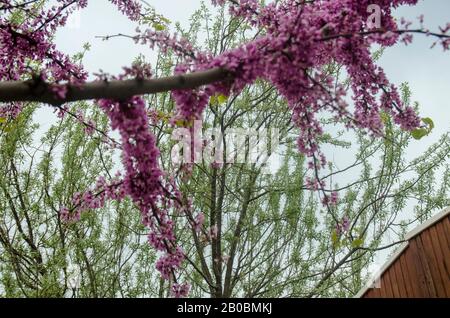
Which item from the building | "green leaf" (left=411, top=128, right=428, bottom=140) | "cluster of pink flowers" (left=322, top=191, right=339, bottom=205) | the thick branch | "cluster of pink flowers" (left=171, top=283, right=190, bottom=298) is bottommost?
"cluster of pink flowers" (left=171, top=283, right=190, bottom=298)

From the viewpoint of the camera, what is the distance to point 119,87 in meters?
1.88

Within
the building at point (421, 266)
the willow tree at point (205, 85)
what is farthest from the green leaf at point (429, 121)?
the building at point (421, 266)

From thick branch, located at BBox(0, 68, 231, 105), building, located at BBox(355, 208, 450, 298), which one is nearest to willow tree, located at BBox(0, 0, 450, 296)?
thick branch, located at BBox(0, 68, 231, 105)

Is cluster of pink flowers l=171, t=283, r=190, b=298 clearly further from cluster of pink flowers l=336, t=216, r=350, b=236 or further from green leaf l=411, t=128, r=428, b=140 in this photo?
green leaf l=411, t=128, r=428, b=140

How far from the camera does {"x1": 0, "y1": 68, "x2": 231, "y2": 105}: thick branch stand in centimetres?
185

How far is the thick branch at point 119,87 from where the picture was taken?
6.08 feet

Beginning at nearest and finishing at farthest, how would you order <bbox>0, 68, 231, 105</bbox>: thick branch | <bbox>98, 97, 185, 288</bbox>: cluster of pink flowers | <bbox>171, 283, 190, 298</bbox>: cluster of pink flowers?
<bbox>0, 68, 231, 105</bbox>: thick branch < <bbox>98, 97, 185, 288</bbox>: cluster of pink flowers < <bbox>171, 283, 190, 298</bbox>: cluster of pink flowers

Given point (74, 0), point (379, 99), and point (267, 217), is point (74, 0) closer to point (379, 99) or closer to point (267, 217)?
point (379, 99)

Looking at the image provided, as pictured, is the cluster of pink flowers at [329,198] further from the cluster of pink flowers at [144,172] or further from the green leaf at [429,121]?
the cluster of pink flowers at [144,172]

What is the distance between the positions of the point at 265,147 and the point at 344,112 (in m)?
5.47

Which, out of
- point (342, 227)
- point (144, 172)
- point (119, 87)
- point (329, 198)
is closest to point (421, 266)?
point (342, 227)

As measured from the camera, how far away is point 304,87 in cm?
209
